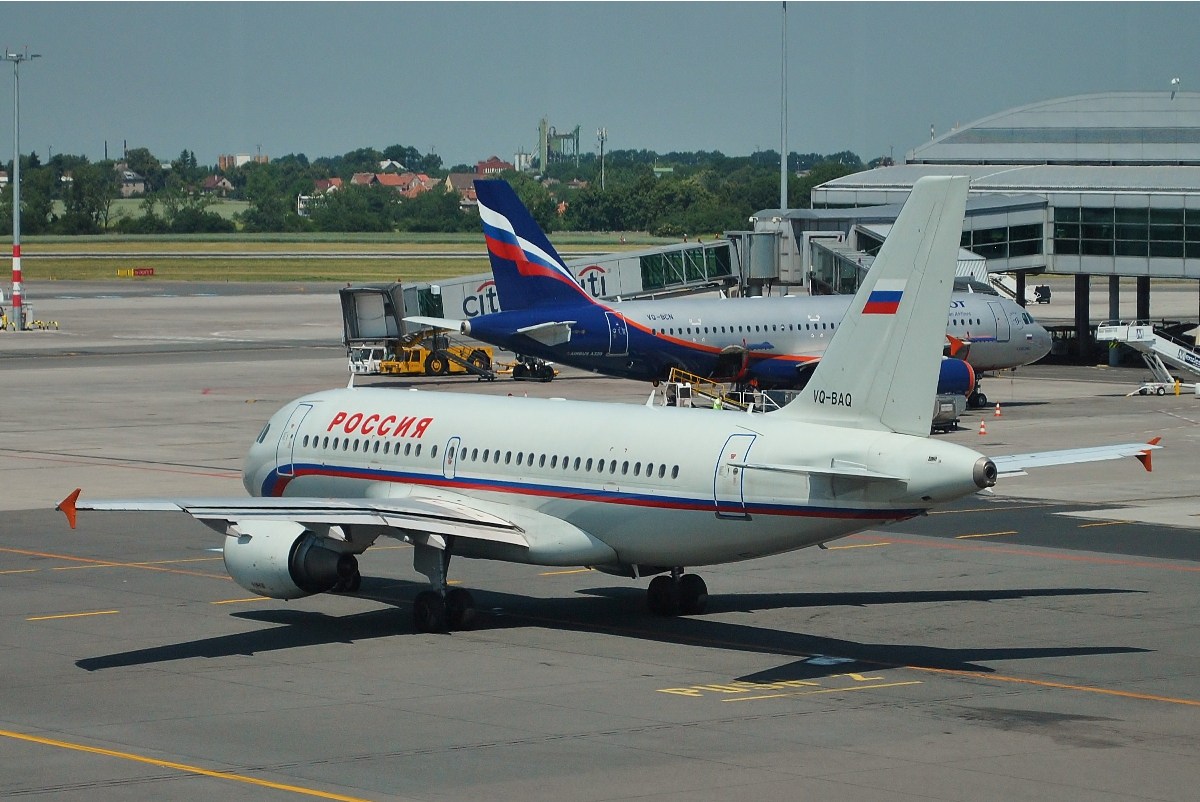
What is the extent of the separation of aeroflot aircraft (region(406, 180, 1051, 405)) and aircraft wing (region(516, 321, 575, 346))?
4cm

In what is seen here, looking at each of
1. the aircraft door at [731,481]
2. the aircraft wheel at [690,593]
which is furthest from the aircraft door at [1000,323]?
the aircraft door at [731,481]

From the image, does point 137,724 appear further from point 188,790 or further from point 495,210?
point 495,210

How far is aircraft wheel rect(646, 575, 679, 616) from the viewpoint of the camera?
34.4m


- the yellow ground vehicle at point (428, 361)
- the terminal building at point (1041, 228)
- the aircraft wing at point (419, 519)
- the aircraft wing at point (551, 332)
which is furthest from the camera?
the yellow ground vehicle at point (428, 361)

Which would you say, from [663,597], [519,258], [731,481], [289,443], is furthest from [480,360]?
[731,481]

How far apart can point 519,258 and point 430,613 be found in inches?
1736

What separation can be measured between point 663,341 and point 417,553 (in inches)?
1758

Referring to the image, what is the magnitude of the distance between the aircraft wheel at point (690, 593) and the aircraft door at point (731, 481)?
3.77 meters

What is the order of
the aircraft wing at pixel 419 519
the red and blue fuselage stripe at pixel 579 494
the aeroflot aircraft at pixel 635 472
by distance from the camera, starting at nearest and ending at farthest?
the aeroflot aircraft at pixel 635 472
the red and blue fuselage stripe at pixel 579 494
the aircraft wing at pixel 419 519

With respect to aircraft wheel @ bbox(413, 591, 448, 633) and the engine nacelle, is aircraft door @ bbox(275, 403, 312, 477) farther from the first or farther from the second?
aircraft wheel @ bbox(413, 591, 448, 633)

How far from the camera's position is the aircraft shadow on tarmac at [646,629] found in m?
30.5

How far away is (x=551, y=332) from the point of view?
251 ft

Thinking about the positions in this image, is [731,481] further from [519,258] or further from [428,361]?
[428,361]

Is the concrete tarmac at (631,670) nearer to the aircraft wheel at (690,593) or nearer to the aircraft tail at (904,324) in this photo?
the aircraft wheel at (690,593)
